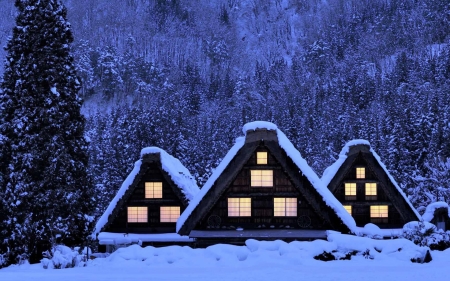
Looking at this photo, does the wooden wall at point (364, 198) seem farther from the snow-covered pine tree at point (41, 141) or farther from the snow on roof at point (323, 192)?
the snow-covered pine tree at point (41, 141)

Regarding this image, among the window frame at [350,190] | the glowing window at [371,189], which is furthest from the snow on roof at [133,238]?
the glowing window at [371,189]

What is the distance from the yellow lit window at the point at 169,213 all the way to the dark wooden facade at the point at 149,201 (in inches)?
7.7

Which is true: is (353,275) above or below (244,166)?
below

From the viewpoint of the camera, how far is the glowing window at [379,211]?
128 feet

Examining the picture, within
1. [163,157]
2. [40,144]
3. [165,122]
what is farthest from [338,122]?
[40,144]

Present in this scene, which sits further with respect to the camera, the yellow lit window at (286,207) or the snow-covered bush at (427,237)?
the yellow lit window at (286,207)

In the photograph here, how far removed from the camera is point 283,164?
28406 millimetres

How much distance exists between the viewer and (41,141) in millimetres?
24312

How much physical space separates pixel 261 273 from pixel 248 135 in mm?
15381

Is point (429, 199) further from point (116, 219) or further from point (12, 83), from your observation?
point (12, 83)

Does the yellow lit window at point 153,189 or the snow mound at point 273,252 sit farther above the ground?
the yellow lit window at point 153,189

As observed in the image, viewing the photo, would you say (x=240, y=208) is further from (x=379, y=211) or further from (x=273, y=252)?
(x=379, y=211)

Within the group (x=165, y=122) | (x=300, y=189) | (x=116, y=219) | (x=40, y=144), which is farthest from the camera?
(x=165, y=122)

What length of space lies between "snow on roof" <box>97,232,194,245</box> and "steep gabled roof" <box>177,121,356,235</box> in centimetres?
570
